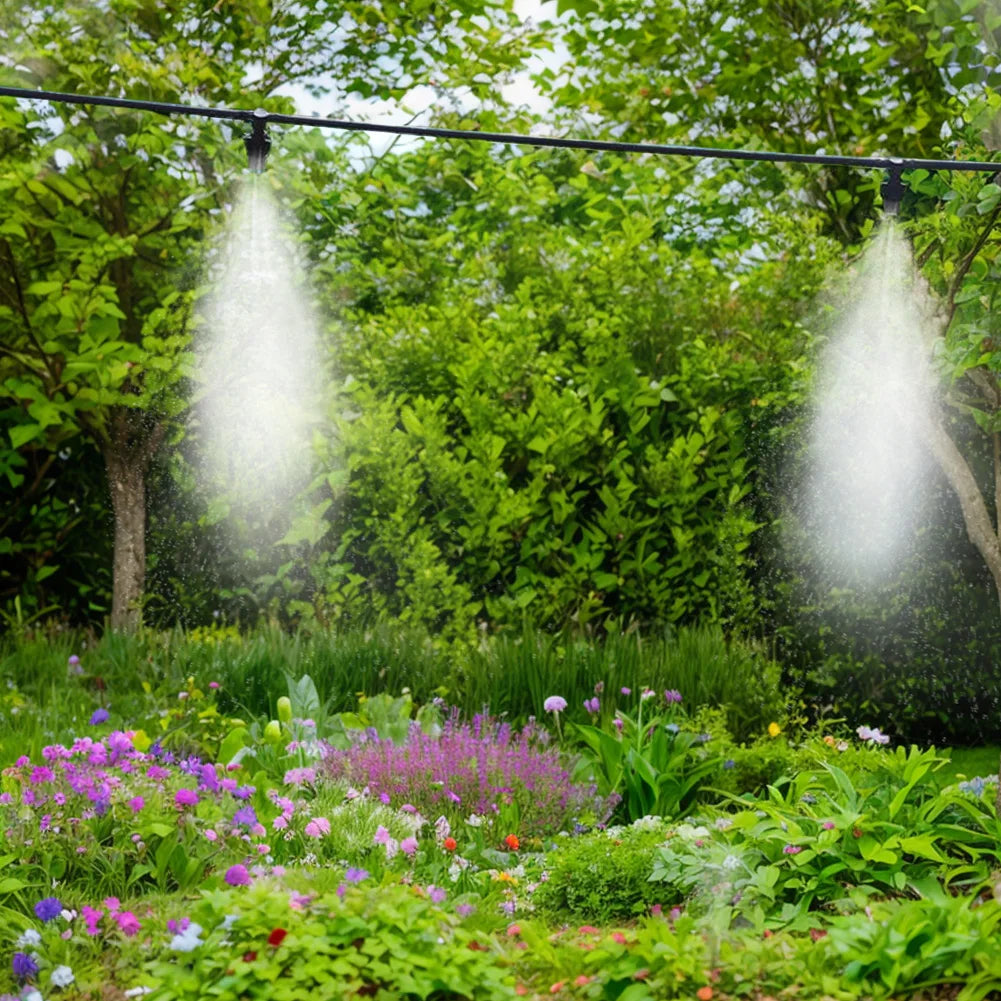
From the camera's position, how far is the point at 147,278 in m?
7.14

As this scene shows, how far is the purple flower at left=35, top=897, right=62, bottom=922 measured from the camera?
3.01 m

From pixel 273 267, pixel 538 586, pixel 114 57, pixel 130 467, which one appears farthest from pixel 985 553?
pixel 114 57

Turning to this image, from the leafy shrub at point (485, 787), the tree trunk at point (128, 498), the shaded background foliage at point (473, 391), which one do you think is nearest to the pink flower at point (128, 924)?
the leafy shrub at point (485, 787)

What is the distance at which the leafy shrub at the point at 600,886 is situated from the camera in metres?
3.59

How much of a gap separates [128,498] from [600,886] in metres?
4.49

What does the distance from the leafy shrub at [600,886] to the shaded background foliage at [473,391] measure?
266cm

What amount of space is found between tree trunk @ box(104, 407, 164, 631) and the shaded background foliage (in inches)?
4.8

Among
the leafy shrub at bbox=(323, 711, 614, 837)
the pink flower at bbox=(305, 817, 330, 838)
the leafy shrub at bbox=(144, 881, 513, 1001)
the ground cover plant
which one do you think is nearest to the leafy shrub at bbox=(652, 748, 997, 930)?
the ground cover plant

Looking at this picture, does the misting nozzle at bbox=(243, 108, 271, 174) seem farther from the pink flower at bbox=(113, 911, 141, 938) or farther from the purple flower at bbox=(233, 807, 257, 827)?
the pink flower at bbox=(113, 911, 141, 938)

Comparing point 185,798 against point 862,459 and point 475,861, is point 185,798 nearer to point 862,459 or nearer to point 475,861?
point 475,861

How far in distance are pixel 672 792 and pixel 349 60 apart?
19.7 feet

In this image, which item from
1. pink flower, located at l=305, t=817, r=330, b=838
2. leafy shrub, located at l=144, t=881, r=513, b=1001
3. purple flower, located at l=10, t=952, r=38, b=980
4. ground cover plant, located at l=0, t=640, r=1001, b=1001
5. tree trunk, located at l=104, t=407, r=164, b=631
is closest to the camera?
leafy shrub, located at l=144, t=881, r=513, b=1001

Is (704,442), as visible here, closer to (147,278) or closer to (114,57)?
(147,278)

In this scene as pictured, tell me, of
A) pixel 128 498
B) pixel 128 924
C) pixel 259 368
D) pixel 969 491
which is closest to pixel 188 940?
pixel 128 924
